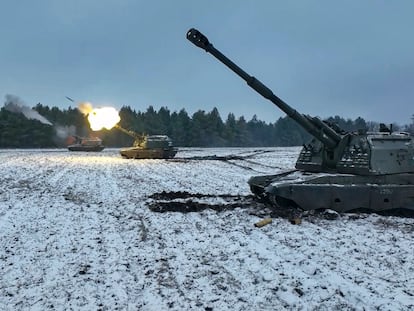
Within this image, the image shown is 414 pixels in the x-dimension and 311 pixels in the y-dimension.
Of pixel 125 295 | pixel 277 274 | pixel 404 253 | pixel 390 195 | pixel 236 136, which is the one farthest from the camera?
pixel 236 136

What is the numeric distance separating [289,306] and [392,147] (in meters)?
7.35

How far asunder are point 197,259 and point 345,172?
5712 mm

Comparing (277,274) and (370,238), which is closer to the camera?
(277,274)

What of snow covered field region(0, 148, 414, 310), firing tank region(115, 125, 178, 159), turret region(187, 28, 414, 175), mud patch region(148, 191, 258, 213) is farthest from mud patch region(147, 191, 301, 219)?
firing tank region(115, 125, 178, 159)

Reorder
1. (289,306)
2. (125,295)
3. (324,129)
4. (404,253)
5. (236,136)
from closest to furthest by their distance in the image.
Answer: (289,306) < (125,295) < (404,253) < (324,129) < (236,136)

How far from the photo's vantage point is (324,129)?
1217 centimetres

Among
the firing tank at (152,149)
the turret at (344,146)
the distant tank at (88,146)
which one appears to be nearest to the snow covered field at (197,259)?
the turret at (344,146)

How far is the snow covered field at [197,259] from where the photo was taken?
5.36 meters

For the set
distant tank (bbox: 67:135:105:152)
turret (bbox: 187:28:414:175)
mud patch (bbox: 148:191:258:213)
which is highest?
turret (bbox: 187:28:414:175)

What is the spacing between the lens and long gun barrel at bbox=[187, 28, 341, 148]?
11.8 metres

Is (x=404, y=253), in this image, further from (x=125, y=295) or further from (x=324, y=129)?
(x=324, y=129)

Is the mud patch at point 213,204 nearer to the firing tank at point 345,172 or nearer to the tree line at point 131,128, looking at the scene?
the firing tank at point 345,172

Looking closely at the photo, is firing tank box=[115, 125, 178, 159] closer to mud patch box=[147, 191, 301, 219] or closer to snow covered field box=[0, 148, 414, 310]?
mud patch box=[147, 191, 301, 219]

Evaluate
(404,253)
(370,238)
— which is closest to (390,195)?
(370,238)
